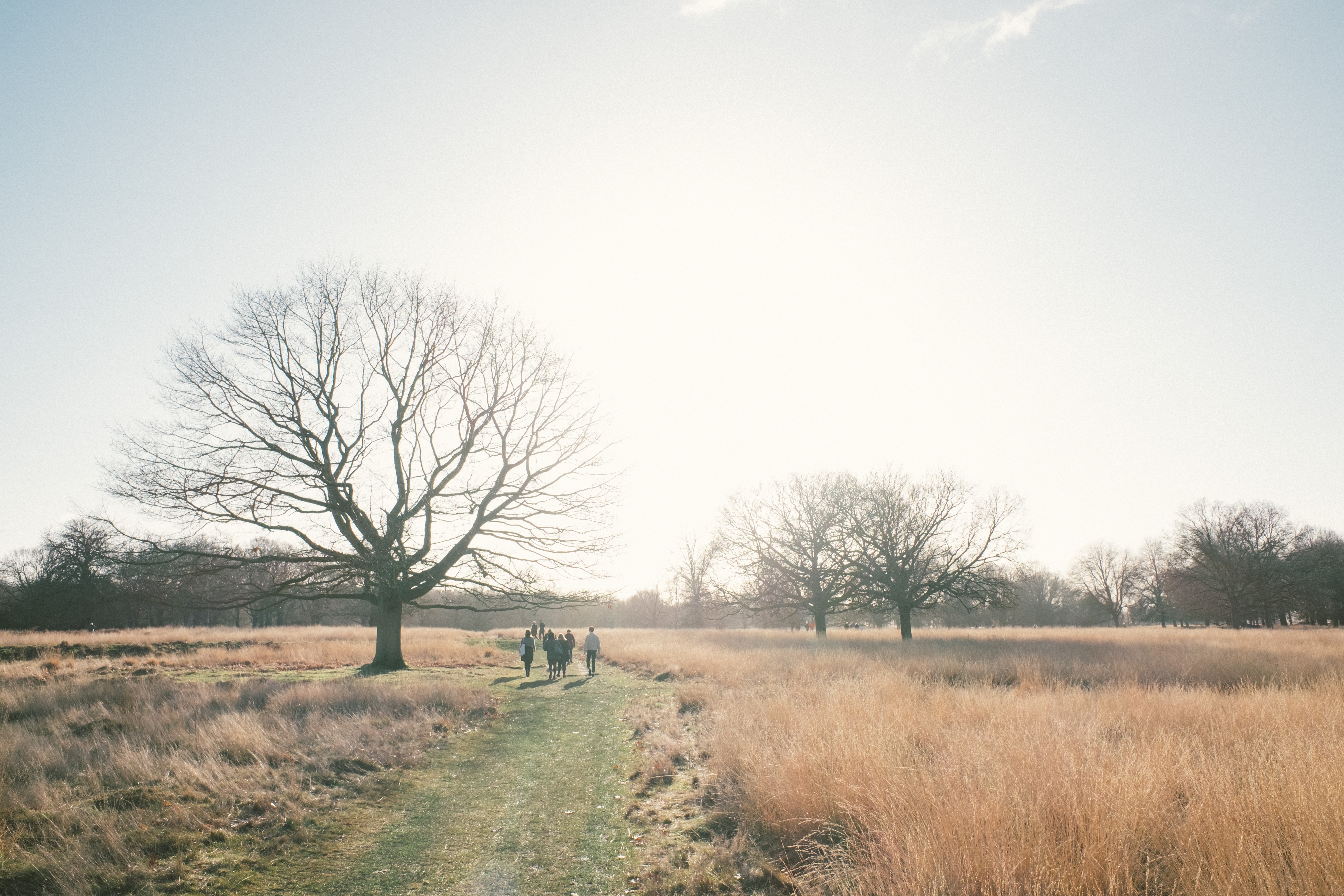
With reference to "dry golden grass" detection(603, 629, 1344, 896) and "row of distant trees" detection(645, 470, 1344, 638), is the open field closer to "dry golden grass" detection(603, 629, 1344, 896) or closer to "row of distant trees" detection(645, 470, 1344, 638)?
"dry golden grass" detection(603, 629, 1344, 896)

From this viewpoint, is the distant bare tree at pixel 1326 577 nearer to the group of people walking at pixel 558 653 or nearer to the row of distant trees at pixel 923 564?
the row of distant trees at pixel 923 564

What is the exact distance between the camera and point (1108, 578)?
70.0 m

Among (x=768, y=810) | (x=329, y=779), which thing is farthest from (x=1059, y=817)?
(x=329, y=779)

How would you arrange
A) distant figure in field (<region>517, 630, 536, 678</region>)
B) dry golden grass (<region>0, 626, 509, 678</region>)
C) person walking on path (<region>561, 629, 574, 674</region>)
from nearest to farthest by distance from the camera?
distant figure in field (<region>517, 630, 536, 678</region>) < dry golden grass (<region>0, 626, 509, 678</region>) < person walking on path (<region>561, 629, 574, 674</region>)

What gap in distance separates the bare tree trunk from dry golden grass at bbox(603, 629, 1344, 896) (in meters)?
11.7

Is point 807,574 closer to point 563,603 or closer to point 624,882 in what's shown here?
point 563,603

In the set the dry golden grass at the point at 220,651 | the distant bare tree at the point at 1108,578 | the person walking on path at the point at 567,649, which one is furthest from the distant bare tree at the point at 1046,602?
the dry golden grass at the point at 220,651

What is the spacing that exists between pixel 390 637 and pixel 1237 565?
196ft

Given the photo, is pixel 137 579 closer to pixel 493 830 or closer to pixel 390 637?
pixel 390 637

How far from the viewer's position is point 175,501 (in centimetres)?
1405

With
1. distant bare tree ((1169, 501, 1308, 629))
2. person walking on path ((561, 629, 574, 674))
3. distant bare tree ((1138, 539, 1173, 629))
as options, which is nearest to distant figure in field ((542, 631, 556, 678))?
person walking on path ((561, 629, 574, 674))

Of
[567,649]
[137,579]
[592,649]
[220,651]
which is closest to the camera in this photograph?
[137,579]

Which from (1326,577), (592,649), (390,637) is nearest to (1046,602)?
(1326,577)

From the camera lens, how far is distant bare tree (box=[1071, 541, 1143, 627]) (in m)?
68.1
